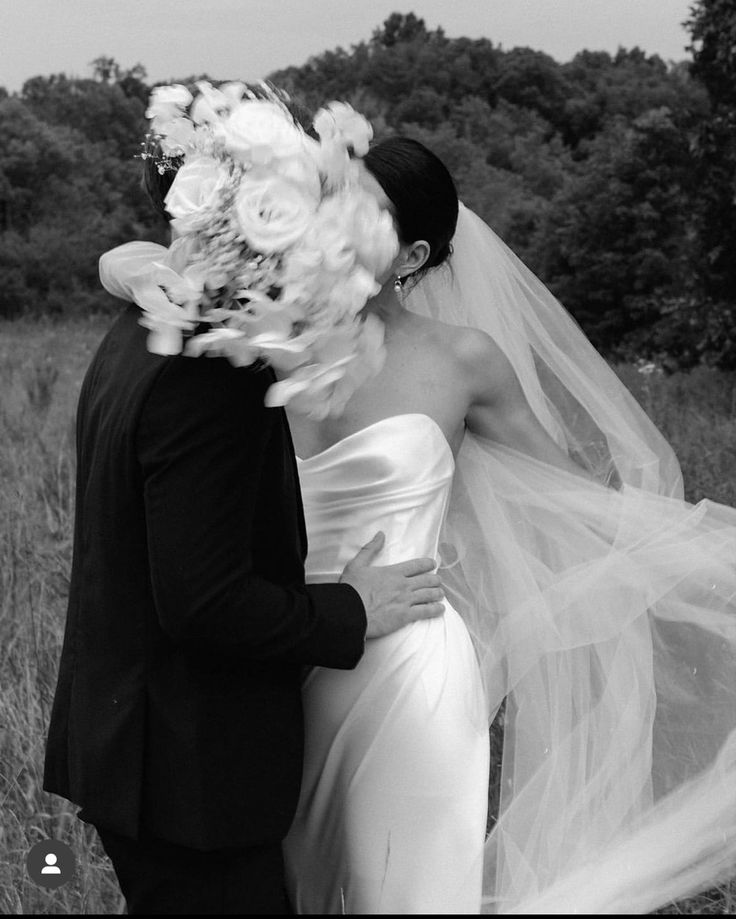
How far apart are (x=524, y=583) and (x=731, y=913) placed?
2.96 ft

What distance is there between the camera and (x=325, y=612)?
1797 millimetres

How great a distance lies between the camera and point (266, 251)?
5.09ft

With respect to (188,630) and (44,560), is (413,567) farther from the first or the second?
(44,560)

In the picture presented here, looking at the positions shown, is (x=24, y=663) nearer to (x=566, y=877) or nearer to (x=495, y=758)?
(x=495, y=758)

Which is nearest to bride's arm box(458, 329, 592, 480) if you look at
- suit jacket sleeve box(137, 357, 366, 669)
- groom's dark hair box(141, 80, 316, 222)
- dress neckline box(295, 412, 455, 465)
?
dress neckline box(295, 412, 455, 465)

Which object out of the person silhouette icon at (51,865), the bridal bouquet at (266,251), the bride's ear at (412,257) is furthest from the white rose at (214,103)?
the person silhouette icon at (51,865)

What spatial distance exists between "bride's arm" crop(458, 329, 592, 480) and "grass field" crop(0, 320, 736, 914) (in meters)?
1.11

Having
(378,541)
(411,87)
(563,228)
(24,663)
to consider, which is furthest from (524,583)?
(411,87)

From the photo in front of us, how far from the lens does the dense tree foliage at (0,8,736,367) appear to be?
13.7 m

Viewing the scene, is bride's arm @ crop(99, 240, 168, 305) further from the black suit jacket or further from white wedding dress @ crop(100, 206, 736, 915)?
white wedding dress @ crop(100, 206, 736, 915)

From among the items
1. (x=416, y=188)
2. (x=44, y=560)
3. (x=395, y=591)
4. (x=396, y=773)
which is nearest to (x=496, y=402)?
(x=416, y=188)

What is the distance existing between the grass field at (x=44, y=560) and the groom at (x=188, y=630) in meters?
0.84

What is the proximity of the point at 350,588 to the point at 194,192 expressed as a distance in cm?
69

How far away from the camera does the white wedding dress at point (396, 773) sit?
2.20 meters
